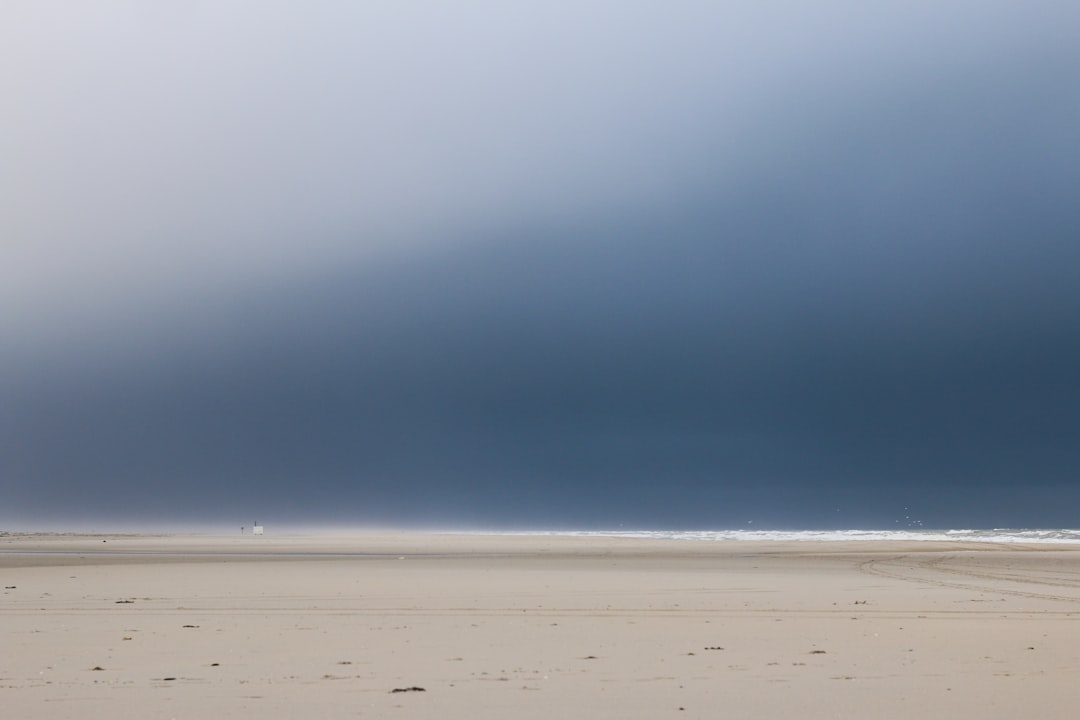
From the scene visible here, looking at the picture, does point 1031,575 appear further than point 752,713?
Yes

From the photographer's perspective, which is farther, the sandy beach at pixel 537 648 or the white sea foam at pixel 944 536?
the white sea foam at pixel 944 536


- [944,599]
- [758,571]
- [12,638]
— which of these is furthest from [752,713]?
[758,571]

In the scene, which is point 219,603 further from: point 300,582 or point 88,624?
point 300,582

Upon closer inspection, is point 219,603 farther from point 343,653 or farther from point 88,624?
point 343,653

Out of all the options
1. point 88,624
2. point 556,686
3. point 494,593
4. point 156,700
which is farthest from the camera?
point 494,593

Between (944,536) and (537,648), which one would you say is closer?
(537,648)

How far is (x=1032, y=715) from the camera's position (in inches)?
331

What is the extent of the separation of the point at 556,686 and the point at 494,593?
1137 cm

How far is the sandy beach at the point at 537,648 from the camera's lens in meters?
8.91

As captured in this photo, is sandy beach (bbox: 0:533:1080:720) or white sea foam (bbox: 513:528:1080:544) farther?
white sea foam (bbox: 513:528:1080:544)

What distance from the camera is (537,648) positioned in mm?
12414

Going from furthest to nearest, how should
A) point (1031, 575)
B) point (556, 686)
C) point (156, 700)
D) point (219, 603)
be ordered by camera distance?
1. point (1031, 575)
2. point (219, 603)
3. point (556, 686)
4. point (156, 700)

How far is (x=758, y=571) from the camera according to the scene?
2953 cm

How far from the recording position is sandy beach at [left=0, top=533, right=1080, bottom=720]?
29.2 ft
